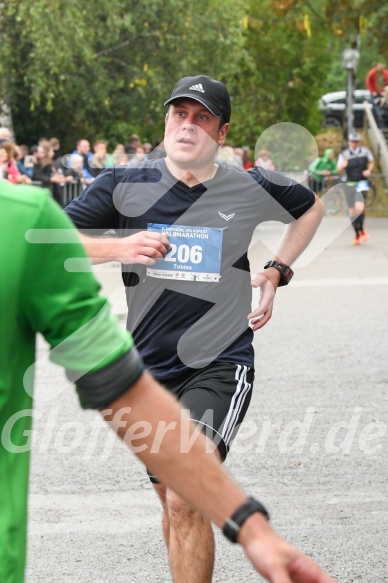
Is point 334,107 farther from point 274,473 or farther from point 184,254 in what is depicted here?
point 184,254

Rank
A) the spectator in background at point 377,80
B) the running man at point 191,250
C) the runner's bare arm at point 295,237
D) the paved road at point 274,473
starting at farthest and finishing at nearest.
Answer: the spectator in background at point 377,80
the paved road at point 274,473
the runner's bare arm at point 295,237
the running man at point 191,250

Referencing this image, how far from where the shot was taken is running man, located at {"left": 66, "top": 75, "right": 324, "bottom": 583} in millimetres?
4492

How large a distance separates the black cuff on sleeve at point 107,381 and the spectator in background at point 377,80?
102ft

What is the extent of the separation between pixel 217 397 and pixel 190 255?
0.55 m

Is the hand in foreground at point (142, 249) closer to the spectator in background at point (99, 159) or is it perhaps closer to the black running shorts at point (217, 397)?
the black running shorts at point (217, 397)

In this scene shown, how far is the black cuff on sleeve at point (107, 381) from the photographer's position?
81.1 inches

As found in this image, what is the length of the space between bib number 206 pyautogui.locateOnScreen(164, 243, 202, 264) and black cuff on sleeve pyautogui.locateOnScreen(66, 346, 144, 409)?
2515mm

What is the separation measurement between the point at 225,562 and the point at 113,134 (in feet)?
119

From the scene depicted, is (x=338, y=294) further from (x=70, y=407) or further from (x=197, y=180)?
(x=197, y=180)

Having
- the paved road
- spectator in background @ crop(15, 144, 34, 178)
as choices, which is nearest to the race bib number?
the paved road

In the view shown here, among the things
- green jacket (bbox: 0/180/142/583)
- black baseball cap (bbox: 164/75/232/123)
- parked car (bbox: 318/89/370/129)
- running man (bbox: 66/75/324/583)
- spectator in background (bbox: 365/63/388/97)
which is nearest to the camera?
green jacket (bbox: 0/180/142/583)

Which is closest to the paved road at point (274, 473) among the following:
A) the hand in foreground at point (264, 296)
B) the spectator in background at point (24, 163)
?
the hand in foreground at point (264, 296)

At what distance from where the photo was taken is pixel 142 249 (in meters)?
4.37

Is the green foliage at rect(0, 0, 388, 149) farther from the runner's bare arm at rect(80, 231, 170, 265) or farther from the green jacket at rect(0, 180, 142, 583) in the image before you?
the green jacket at rect(0, 180, 142, 583)
